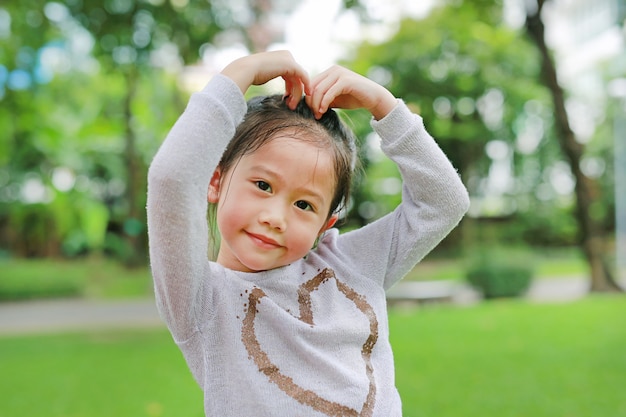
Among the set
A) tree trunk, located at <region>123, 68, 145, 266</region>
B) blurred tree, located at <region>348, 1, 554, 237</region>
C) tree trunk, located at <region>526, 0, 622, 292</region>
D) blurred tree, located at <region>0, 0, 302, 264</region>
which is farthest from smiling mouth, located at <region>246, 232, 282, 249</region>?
blurred tree, located at <region>348, 1, 554, 237</region>

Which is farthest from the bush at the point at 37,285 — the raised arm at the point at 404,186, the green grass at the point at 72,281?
the raised arm at the point at 404,186

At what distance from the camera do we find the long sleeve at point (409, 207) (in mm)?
1390

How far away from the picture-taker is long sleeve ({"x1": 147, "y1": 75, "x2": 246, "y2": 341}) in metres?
1.14

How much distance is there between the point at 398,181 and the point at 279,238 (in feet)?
43.3

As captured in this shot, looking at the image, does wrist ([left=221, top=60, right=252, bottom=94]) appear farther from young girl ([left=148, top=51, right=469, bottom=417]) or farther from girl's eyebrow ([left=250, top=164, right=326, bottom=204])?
girl's eyebrow ([left=250, top=164, right=326, bottom=204])

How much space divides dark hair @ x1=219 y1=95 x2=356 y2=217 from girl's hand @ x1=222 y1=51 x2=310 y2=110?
4 centimetres

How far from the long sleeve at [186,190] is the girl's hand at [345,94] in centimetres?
17

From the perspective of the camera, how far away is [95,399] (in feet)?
16.2

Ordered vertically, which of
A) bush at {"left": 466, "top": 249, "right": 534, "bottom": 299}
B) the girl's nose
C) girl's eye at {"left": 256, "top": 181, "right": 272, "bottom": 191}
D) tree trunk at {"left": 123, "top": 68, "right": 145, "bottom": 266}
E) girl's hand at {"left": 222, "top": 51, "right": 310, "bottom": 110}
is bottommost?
bush at {"left": 466, "top": 249, "right": 534, "bottom": 299}

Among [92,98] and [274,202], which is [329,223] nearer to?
[274,202]

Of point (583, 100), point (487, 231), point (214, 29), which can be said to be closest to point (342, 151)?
point (214, 29)

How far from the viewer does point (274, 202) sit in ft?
4.14

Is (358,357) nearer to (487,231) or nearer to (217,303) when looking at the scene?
(217,303)

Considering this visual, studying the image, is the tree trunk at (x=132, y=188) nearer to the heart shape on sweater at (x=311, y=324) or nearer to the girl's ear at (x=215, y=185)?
the girl's ear at (x=215, y=185)
